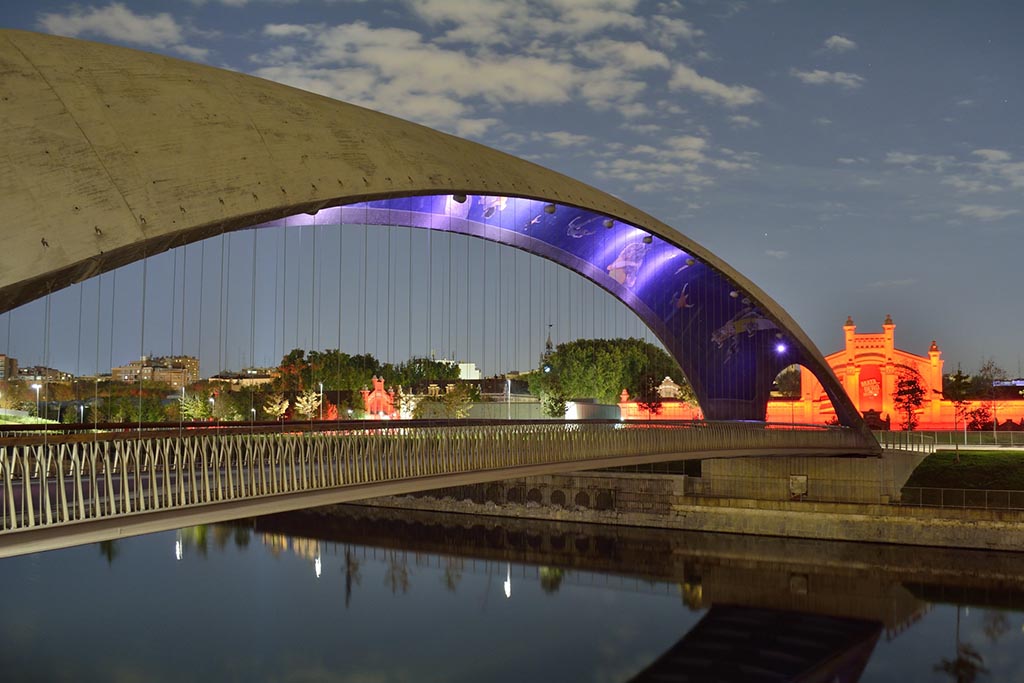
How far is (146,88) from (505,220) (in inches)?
701

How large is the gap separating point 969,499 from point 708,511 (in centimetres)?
956

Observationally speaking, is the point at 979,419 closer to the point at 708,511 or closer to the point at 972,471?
the point at 972,471

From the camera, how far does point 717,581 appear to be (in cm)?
3091

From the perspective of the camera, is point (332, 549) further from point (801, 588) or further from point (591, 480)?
point (801, 588)

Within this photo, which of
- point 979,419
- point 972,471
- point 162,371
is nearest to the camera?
point 972,471

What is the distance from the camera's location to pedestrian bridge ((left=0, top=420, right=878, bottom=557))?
11.4 m

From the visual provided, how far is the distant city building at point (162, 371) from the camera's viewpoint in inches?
762

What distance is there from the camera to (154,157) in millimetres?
12898

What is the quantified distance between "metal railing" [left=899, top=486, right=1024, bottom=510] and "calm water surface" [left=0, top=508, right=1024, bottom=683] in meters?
A: 2.11

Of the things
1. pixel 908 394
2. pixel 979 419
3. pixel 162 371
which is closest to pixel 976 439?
pixel 908 394

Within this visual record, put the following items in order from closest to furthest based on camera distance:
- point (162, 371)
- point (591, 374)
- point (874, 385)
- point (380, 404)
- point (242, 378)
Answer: point (874, 385) → point (380, 404) → point (591, 374) → point (242, 378) → point (162, 371)

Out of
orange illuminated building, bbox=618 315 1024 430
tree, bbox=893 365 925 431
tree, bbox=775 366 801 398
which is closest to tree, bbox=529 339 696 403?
orange illuminated building, bbox=618 315 1024 430

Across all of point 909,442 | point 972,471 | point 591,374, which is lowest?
point 972,471

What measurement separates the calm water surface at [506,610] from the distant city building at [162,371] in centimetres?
683
